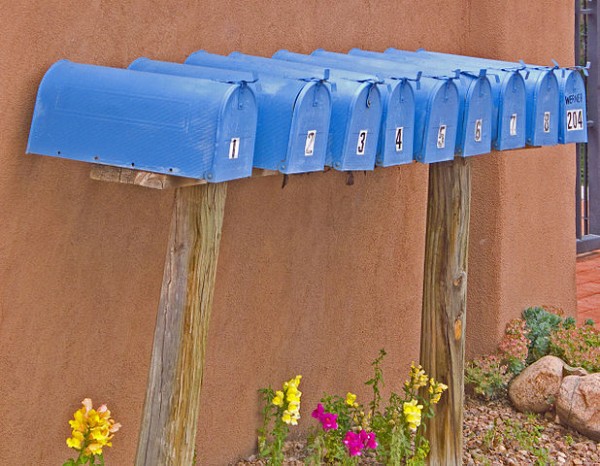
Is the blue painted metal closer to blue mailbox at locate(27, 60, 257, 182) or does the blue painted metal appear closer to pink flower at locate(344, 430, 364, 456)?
blue mailbox at locate(27, 60, 257, 182)

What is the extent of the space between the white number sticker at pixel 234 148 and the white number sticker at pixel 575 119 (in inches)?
87.3

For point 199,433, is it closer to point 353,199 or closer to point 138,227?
point 138,227

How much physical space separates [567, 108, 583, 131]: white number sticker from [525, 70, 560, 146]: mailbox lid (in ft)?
0.27

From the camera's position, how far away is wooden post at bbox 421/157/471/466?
4.59 metres

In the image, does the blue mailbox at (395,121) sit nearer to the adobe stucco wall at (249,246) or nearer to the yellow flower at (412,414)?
the adobe stucco wall at (249,246)

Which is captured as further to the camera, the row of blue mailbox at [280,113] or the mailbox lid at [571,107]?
the mailbox lid at [571,107]

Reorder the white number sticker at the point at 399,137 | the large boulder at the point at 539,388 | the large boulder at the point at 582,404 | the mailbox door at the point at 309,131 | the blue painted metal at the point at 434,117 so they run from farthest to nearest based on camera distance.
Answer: the large boulder at the point at 539,388
the large boulder at the point at 582,404
the blue painted metal at the point at 434,117
the white number sticker at the point at 399,137
the mailbox door at the point at 309,131

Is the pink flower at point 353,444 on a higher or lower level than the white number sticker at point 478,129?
lower

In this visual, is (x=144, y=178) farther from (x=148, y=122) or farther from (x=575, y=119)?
(x=575, y=119)

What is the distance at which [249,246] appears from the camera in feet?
15.1

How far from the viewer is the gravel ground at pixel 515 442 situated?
17.1ft

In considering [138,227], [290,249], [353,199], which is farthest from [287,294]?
[138,227]

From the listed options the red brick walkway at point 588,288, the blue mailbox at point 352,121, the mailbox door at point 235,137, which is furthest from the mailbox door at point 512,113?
the red brick walkway at point 588,288

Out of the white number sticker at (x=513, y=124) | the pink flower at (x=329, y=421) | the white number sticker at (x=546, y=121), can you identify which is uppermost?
the white number sticker at (x=546, y=121)
